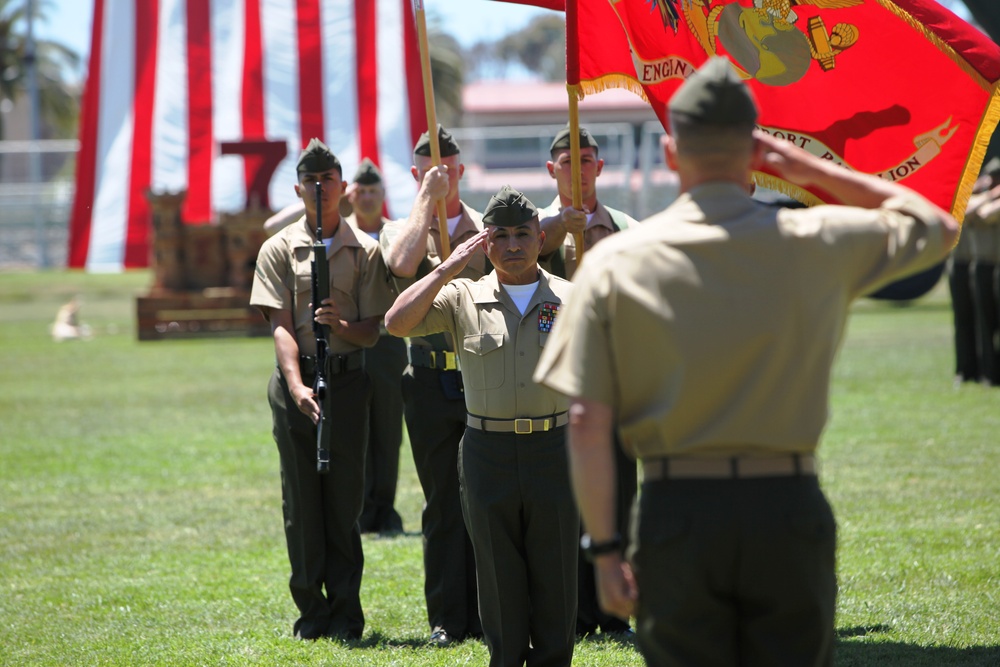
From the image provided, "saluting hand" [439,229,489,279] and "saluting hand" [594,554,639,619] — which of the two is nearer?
"saluting hand" [594,554,639,619]

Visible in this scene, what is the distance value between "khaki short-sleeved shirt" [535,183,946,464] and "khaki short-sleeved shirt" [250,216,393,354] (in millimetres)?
3054

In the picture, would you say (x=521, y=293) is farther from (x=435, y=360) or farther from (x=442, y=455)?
(x=442, y=455)

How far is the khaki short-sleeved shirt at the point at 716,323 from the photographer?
3.11 metres

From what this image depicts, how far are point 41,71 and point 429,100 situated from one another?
→ 52042 millimetres

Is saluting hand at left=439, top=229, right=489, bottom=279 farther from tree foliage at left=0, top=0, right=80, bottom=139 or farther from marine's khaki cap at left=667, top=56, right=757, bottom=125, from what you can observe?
tree foliage at left=0, top=0, right=80, bottom=139

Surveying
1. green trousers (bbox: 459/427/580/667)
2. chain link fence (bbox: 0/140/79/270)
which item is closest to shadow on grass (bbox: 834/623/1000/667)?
green trousers (bbox: 459/427/580/667)

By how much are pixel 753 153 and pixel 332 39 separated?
16.9m

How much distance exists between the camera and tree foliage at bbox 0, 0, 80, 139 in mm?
49625

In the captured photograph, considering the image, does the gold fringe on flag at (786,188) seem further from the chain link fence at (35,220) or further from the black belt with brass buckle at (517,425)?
the chain link fence at (35,220)

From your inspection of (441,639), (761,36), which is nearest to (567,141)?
(761,36)

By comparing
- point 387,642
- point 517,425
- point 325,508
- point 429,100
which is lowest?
point 387,642

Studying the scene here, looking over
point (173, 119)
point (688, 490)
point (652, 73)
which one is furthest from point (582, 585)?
point (173, 119)

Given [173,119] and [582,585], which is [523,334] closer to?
[582,585]

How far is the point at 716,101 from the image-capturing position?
311cm
